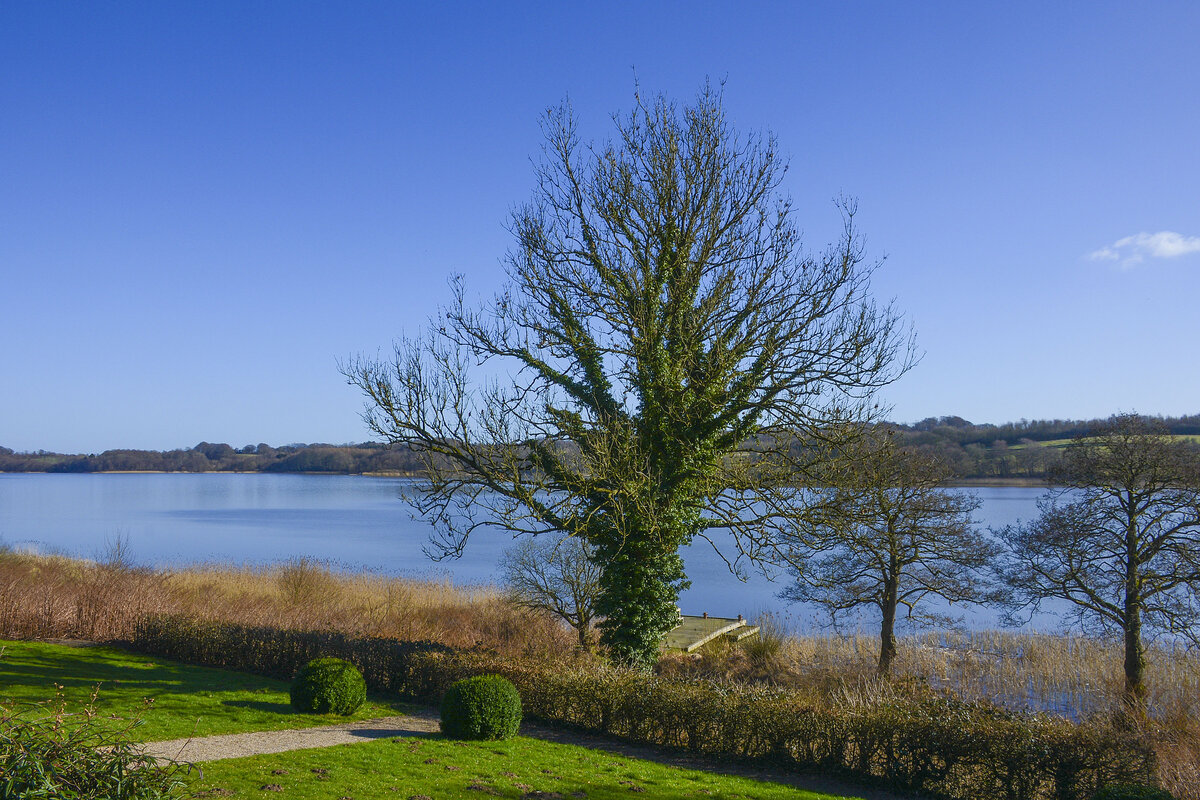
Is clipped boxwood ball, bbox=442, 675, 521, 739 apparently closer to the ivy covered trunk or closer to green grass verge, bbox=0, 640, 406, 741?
green grass verge, bbox=0, 640, 406, 741

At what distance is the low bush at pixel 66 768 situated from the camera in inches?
167

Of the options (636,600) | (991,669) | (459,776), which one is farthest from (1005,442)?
(459,776)

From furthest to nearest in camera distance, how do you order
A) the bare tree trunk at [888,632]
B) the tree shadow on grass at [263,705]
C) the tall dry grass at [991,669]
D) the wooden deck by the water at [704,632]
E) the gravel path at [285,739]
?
the wooden deck by the water at [704,632] < the bare tree trunk at [888,632] < the tall dry grass at [991,669] < the tree shadow on grass at [263,705] < the gravel path at [285,739]

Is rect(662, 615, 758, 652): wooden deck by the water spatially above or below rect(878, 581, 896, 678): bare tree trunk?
below

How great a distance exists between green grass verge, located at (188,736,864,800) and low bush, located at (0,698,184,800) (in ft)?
11.5

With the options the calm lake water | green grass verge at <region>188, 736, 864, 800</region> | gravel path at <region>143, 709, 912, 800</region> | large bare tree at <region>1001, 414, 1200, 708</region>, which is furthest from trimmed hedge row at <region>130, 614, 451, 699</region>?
large bare tree at <region>1001, 414, 1200, 708</region>

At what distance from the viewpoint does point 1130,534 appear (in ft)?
54.0

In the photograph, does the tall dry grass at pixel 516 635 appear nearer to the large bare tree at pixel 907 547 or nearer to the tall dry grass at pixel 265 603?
the tall dry grass at pixel 265 603

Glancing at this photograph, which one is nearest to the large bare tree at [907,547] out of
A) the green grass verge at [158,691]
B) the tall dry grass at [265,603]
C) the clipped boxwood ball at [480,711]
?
the tall dry grass at [265,603]

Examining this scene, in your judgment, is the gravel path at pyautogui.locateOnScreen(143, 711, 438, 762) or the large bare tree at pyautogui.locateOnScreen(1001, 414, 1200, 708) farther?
the large bare tree at pyautogui.locateOnScreen(1001, 414, 1200, 708)

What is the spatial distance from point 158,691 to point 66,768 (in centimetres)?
1045

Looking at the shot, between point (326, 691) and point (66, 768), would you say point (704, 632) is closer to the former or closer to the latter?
point (326, 691)

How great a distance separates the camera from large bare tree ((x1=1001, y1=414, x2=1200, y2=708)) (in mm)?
15898

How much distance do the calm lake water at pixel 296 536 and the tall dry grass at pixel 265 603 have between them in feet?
11.8
